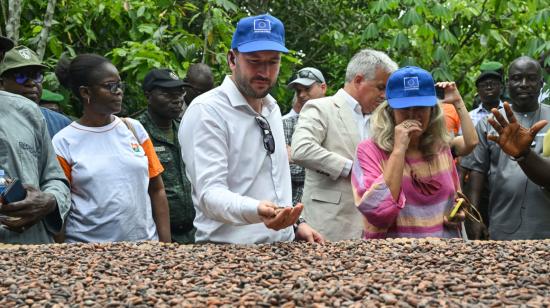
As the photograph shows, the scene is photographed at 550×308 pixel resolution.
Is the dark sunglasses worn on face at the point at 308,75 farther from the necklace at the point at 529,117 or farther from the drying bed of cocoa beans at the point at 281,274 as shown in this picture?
the drying bed of cocoa beans at the point at 281,274

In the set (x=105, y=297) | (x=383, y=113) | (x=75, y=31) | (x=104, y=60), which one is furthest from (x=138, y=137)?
(x=75, y=31)

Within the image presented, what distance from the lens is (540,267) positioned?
Answer: 3.29 meters

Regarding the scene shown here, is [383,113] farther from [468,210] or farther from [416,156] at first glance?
[468,210]

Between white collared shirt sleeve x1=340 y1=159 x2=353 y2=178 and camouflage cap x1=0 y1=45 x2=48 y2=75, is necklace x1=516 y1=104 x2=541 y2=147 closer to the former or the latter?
white collared shirt sleeve x1=340 y1=159 x2=353 y2=178

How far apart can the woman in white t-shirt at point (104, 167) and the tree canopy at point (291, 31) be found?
2078mm

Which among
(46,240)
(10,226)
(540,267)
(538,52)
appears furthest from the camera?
(538,52)

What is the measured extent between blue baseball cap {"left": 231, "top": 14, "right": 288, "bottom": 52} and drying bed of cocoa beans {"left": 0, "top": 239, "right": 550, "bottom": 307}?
Answer: 839 mm

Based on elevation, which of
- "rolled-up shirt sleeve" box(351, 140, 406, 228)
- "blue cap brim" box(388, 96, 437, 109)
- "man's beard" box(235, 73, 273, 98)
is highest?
"man's beard" box(235, 73, 273, 98)

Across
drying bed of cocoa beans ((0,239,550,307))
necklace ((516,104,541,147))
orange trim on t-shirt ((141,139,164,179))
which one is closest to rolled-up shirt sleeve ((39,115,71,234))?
drying bed of cocoa beans ((0,239,550,307))

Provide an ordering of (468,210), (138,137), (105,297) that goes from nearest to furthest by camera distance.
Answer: (105,297), (468,210), (138,137)

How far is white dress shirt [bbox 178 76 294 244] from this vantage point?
3.74 meters

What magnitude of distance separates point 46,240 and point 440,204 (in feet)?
6.11

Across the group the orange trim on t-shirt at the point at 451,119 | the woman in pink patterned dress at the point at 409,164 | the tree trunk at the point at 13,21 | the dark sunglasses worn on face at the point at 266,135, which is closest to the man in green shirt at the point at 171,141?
the tree trunk at the point at 13,21

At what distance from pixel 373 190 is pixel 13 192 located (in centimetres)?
157
